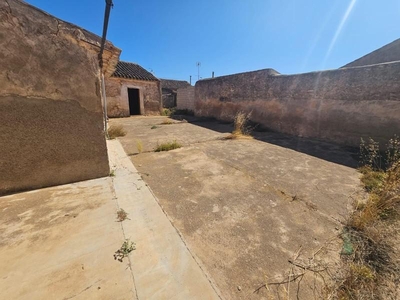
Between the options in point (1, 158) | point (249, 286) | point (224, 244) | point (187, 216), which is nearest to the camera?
point (249, 286)

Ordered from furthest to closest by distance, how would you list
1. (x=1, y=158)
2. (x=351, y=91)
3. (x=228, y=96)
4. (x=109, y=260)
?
1. (x=228, y=96)
2. (x=351, y=91)
3. (x=1, y=158)
4. (x=109, y=260)

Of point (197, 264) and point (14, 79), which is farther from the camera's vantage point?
point (14, 79)

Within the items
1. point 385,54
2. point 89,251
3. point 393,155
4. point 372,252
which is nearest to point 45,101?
point 89,251

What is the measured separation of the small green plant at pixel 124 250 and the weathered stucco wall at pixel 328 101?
19.8 feet

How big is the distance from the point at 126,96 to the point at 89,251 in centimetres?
1225

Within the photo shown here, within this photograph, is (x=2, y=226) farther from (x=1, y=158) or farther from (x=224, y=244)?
(x=224, y=244)

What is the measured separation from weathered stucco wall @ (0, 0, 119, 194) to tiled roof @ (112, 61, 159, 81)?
10775 millimetres

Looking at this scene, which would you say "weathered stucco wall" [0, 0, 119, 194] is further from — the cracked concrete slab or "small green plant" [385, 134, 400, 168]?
"small green plant" [385, 134, 400, 168]

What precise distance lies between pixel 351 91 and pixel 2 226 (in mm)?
7207

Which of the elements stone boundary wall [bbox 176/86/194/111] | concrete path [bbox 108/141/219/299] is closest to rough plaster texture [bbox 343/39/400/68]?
stone boundary wall [bbox 176/86/194/111]

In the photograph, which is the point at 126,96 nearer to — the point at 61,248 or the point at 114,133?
the point at 114,133

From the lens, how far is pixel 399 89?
4.10 metres

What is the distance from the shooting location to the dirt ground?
1315mm

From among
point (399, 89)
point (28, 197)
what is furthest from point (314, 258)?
point (399, 89)
